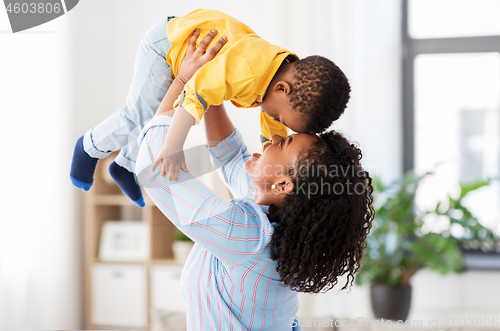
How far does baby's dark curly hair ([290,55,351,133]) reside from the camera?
797 mm

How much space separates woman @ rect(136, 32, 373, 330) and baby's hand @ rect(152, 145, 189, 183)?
12 mm

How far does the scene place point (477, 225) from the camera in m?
2.26

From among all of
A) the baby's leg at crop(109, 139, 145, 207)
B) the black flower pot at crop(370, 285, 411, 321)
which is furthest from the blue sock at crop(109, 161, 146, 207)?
the black flower pot at crop(370, 285, 411, 321)

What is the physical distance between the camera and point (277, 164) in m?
0.79

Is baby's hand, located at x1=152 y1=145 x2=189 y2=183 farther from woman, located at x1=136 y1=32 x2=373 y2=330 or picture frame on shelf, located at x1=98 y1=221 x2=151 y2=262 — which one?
picture frame on shelf, located at x1=98 y1=221 x2=151 y2=262

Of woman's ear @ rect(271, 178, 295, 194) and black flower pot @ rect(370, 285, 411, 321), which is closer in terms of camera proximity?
woman's ear @ rect(271, 178, 295, 194)

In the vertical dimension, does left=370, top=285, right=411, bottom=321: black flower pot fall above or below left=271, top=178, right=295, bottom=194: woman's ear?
below

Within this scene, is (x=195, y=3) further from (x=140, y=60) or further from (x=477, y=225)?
(x=477, y=225)

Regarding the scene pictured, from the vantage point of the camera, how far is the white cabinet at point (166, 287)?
228cm

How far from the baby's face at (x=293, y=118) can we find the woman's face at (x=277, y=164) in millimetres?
39

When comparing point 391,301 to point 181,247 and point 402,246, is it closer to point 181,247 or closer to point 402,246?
point 402,246

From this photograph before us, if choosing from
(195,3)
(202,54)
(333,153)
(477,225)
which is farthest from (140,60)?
(477,225)

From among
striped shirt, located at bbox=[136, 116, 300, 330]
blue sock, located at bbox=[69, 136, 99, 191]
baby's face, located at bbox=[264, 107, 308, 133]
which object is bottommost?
striped shirt, located at bbox=[136, 116, 300, 330]

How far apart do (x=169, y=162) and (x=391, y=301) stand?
1.93 m
